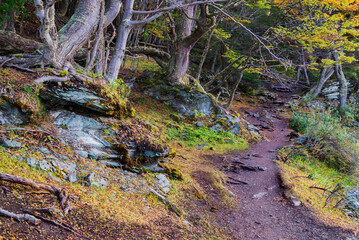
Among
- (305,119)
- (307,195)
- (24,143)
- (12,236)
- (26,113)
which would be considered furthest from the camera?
(305,119)

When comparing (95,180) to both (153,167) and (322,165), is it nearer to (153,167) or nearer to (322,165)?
(153,167)

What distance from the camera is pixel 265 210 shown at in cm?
553

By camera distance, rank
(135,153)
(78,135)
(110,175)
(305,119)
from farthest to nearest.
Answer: (305,119), (135,153), (78,135), (110,175)

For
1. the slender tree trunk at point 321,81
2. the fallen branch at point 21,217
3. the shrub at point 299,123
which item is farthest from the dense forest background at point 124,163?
the slender tree trunk at point 321,81

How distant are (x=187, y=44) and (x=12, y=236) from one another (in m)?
10.6

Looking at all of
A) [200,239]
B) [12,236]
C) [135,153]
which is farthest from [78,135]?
[200,239]

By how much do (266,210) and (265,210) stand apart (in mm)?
30

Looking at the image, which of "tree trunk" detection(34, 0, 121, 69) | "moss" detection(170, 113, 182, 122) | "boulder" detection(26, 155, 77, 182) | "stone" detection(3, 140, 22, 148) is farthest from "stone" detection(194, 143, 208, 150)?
"stone" detection(3, 140, 22, 148)

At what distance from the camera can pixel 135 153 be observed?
4992mm

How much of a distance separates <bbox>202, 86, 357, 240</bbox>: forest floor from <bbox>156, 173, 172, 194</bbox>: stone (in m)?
1.39

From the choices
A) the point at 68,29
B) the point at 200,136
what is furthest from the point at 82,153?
the point at 200,136

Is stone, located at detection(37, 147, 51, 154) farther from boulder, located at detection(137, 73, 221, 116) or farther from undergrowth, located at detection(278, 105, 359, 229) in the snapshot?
boulder, located at detection(137, 73, 221, 116)

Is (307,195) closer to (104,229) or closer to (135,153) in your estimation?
(135,153)

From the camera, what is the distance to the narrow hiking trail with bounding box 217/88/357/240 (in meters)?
4.67
